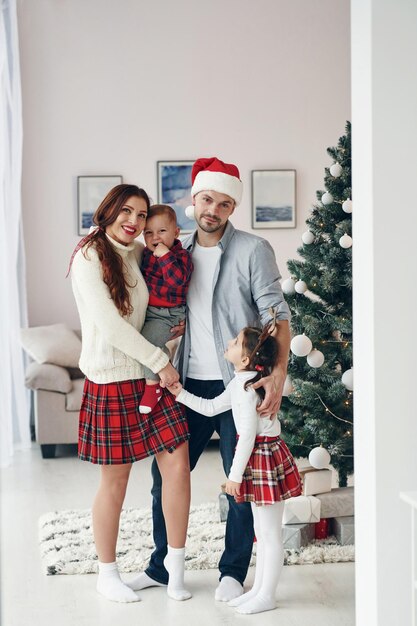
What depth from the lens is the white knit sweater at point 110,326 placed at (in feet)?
9.90

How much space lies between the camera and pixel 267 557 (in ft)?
9.91

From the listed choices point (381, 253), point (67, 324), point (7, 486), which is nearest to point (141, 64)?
point (67, 324)

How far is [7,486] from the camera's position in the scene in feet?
16.0

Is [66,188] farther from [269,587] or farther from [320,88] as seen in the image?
[269,587]

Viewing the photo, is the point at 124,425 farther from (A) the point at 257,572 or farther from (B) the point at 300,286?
(B) the point at 300,286

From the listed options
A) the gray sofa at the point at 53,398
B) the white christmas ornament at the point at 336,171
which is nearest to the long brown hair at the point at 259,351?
the white christmas ornament at the point at 336,171

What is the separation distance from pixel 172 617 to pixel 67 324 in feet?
12.0

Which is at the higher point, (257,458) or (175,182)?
(175,182)

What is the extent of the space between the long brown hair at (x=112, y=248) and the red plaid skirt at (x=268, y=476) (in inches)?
26.8

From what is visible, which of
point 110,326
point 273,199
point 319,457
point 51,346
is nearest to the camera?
point 110,326

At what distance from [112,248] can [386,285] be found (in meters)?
1.20

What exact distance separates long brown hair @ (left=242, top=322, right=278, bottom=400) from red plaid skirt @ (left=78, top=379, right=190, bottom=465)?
0.33 meters

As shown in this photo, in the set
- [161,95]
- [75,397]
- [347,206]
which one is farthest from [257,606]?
[161,95]

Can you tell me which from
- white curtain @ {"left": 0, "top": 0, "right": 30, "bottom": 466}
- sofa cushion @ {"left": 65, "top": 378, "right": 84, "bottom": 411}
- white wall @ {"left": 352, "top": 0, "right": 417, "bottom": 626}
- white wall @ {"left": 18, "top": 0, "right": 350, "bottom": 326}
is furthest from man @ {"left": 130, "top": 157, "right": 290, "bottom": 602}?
white wall @ {"left": 18, "top": 0, "right": 350, "bottom": 326}
